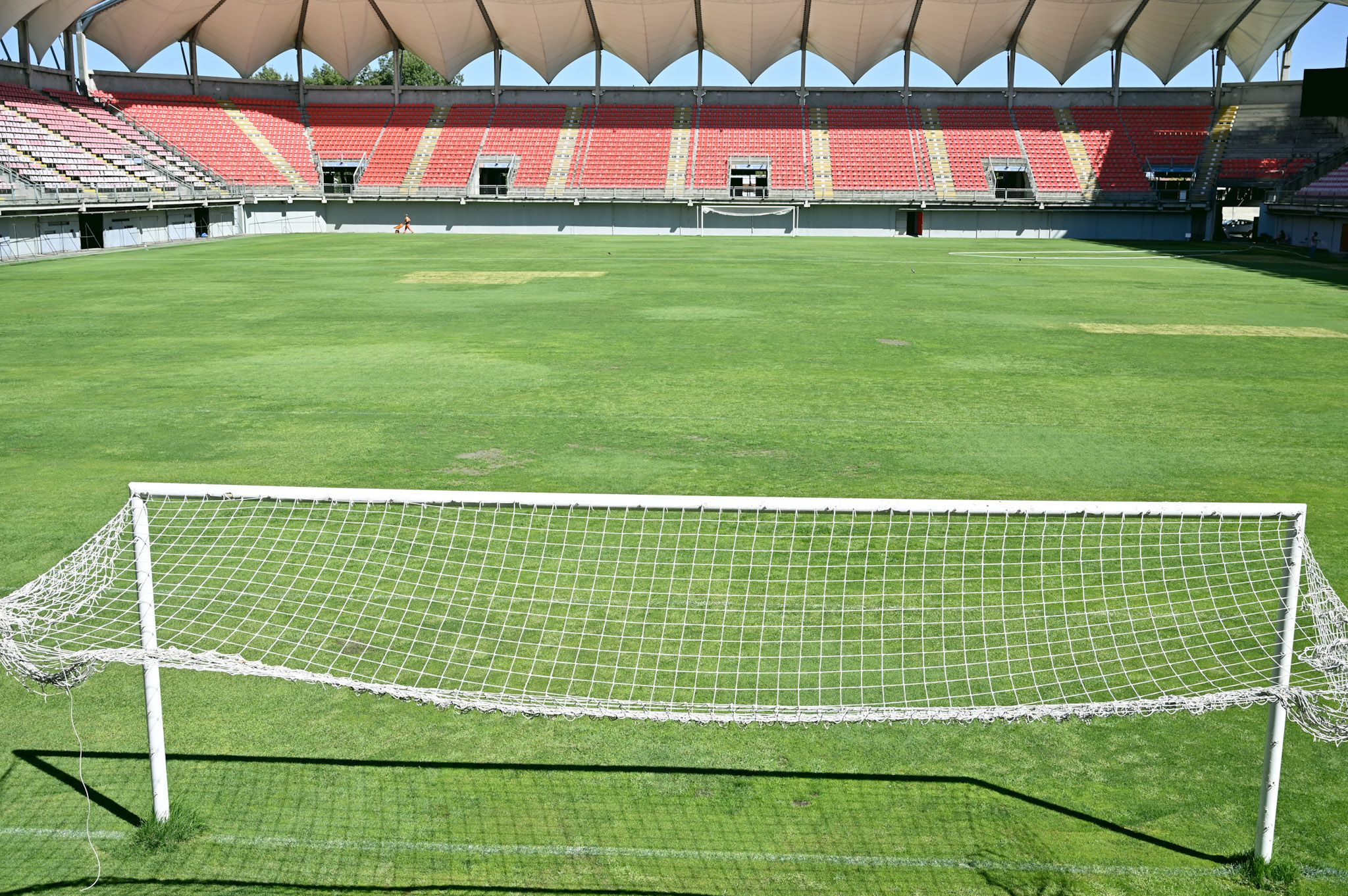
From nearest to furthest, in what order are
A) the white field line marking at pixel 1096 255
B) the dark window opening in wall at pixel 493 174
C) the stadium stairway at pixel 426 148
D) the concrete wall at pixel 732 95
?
the white field line marking at pixel 1096 255 → the stadium stairway at pixel 426 148 → the dark window opening in wall at pixel 493 174 → the concrete wall at pixel 732 95

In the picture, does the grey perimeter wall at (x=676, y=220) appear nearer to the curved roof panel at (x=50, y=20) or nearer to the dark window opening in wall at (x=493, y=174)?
the dark window opening in wall at (x=493, y=174)

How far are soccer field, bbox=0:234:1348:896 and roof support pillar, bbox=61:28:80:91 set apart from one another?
26.9m

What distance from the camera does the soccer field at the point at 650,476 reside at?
17.4 ft

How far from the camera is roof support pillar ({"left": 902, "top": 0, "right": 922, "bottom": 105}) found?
57344mm

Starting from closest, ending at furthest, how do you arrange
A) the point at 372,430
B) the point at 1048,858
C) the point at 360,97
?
the point at 1048,858 < the point at 372,430 < the point at 360,97

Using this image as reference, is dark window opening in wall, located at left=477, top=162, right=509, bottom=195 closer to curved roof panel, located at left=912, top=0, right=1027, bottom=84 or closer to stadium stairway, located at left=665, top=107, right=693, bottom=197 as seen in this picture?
stadium stairway, located at left=665, top=107, right=693, bottom=197

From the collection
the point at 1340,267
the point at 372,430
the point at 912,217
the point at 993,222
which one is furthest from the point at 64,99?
the point at 1340,267

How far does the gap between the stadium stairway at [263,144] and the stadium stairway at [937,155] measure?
31.0m

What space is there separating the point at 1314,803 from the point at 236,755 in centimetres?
556

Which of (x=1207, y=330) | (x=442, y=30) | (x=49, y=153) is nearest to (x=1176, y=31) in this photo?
(x=442, y=30)

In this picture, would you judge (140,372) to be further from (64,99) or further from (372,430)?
(64,99)

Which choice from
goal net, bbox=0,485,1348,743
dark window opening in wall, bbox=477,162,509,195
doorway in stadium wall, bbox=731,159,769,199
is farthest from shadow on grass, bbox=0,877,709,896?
dark window opening in wall, bbox=477,162,509,195

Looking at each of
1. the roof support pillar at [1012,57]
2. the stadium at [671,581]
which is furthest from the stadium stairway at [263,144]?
the roof support pillar at [1012,57]

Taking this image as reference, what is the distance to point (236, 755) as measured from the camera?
6.11m
